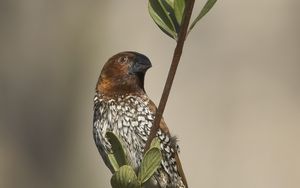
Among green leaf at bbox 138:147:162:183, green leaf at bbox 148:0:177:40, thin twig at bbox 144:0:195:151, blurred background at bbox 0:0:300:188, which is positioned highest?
green leaf at bbox 148:0:177:40

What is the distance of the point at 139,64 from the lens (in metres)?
2.79

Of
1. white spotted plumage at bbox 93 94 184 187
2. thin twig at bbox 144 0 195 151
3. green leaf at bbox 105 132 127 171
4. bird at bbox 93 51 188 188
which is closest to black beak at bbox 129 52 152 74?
bird at bbox 93 51 188 188

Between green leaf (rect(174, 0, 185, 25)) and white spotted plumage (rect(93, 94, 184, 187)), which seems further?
white spotted plumage (rect(93, 94, 184, 187))

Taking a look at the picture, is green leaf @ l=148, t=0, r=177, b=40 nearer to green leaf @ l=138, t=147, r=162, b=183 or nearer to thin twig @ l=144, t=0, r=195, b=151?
thin twig @ l=144, t=0, r=195, b=151

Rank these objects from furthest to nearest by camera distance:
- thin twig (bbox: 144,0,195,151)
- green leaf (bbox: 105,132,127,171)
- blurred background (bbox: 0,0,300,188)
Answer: blurred background (bbox: 0,0,300,188) < green leaf (bbox: 105,132,127,171) < thin twig (bbox: 144,0,195,151)

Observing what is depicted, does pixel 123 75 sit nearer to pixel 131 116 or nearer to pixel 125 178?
pixel 131 116

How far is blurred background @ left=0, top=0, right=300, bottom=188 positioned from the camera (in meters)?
4.39

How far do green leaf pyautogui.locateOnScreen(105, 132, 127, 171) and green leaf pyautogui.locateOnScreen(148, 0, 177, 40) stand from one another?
19 centimetres

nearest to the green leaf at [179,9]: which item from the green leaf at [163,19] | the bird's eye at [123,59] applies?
the green leaf at [163,19]

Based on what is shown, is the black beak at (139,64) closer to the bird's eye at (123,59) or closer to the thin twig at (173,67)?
the bird's eye at (123,59)

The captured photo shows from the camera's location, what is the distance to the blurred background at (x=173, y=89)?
4387mm

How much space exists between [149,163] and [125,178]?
46 millimetres

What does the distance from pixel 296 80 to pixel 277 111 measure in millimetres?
199

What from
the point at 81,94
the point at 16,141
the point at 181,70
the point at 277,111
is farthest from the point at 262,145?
the point at 16,141
